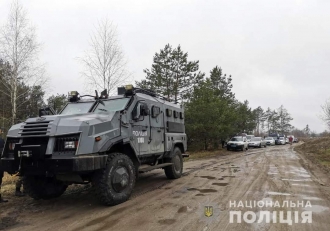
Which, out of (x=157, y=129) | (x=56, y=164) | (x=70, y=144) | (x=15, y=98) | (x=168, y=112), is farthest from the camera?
(x=15, y=98)

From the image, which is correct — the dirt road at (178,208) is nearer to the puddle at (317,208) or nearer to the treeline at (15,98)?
the puddle at (317,208)

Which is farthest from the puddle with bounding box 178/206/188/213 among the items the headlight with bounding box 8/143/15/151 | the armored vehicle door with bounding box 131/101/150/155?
the headlight with bounding box 8/143/15/151

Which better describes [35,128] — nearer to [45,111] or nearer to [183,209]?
[45,111]

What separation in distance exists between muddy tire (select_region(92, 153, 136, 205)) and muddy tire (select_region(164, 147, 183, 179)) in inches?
112

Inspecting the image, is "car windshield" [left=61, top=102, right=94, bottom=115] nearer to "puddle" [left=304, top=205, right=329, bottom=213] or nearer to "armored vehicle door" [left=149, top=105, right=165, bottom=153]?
"armored vehicle door" [left=149, top=105, right=165, bottom=153]

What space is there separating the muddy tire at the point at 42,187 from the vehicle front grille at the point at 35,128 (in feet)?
4.37

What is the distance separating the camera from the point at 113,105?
23.5 ft

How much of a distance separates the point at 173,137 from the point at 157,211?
399 centimetres

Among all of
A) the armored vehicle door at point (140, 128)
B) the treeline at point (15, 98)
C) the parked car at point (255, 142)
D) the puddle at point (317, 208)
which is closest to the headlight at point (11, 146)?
the armored vehicle door at point (140, 128)

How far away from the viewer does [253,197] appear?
6.69 meters

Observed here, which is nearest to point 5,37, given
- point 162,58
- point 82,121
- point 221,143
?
point 162,58

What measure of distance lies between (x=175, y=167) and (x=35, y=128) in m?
5.17

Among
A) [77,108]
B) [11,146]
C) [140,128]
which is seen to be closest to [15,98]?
[77,108]

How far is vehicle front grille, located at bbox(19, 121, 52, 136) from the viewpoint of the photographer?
5.61 metres
